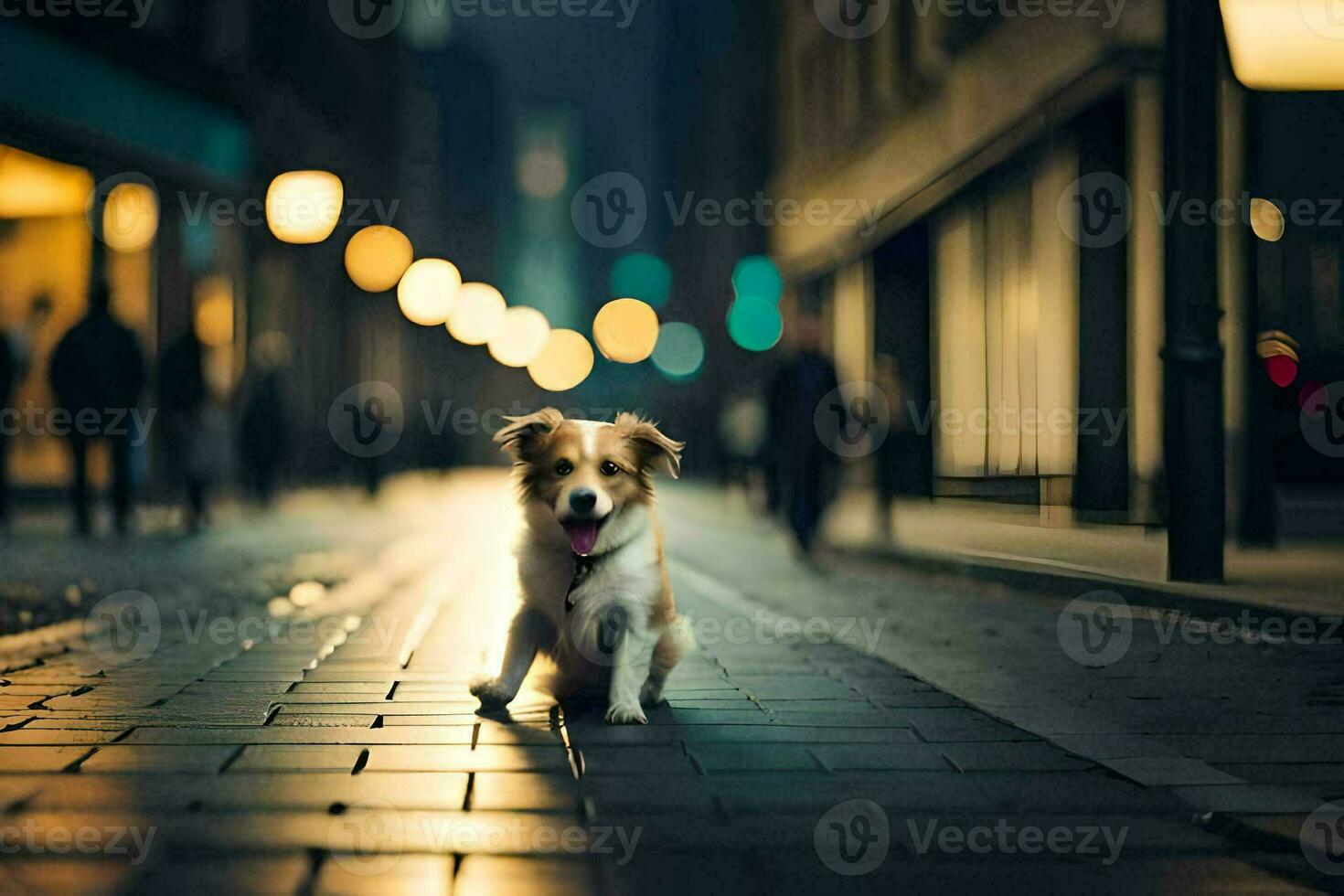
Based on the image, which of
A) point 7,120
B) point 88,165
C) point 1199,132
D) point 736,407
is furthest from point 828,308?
point 1199,132

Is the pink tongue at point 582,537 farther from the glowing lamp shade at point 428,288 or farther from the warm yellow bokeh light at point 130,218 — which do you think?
the glowing lamp shade at point 428,288

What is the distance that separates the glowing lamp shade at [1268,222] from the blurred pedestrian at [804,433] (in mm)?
3724

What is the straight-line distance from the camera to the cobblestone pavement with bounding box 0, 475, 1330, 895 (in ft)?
10.7

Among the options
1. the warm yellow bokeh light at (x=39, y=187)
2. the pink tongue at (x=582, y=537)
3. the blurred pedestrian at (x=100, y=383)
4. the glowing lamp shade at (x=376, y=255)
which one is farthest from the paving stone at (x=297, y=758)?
the glowing lamp shade at (x=376, y=255)

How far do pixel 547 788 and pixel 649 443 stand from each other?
1.57 metres

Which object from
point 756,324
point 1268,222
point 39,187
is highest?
point 39,187

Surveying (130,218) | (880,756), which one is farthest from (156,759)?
(130,218)

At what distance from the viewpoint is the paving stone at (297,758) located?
426 cm

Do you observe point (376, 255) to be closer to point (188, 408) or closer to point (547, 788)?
point (188, 408)

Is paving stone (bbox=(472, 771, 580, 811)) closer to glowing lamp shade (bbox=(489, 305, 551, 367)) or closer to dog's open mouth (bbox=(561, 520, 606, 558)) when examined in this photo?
dog's open mouth (bbox=(561, 520, 606, 558))

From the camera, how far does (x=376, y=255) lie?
2178cm

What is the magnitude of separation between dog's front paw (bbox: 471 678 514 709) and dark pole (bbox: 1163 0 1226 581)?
4387mm

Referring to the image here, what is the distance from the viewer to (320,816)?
3686mm

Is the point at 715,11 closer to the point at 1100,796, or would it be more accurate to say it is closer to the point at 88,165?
the point at 88,165
